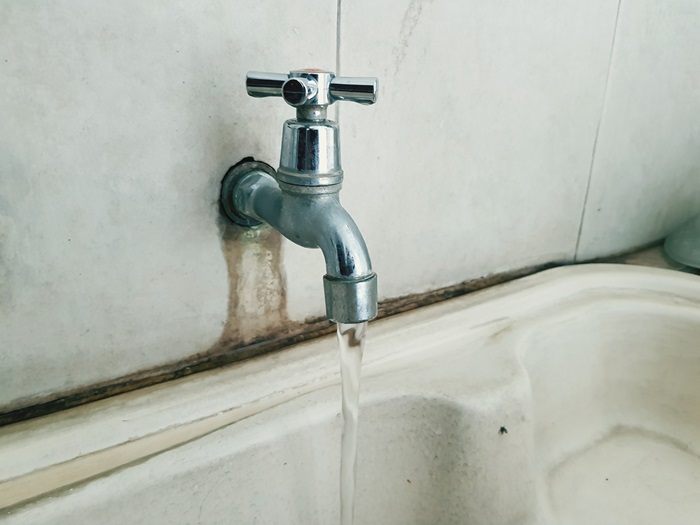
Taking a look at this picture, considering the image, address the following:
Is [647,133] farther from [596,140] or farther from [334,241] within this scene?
[334,241]

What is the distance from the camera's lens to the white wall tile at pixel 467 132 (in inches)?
19.4

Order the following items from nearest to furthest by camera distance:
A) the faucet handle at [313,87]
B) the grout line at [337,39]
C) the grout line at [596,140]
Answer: the faucet handle at [313,87] → the grout line at [337,39] → the grout line at [596,140]

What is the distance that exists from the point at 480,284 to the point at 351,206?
9.0 inches

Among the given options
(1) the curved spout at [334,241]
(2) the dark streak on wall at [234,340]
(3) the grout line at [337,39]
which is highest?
(3) the grout line at [337,39]

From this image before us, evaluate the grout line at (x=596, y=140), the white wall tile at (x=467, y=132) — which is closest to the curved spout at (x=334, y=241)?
the white wall tile at (x=467, y=132)

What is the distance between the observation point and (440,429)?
1.52 feet

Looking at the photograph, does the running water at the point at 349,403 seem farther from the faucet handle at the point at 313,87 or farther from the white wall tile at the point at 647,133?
the white wall tile at the point at 647,133

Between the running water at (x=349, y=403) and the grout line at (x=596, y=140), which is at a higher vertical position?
the grout line at (x=596, y=140)

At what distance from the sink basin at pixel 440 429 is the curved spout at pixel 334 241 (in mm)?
131

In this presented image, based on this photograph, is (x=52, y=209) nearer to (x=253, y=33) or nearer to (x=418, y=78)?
(x=253, y=33)

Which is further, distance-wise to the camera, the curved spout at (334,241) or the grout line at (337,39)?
the grout line at (337,39)

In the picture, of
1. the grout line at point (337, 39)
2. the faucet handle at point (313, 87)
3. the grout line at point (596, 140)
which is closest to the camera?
the faucet handle at point (313, 87)

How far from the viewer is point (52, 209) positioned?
1.24 ft

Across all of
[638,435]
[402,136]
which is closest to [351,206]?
[402,136]
